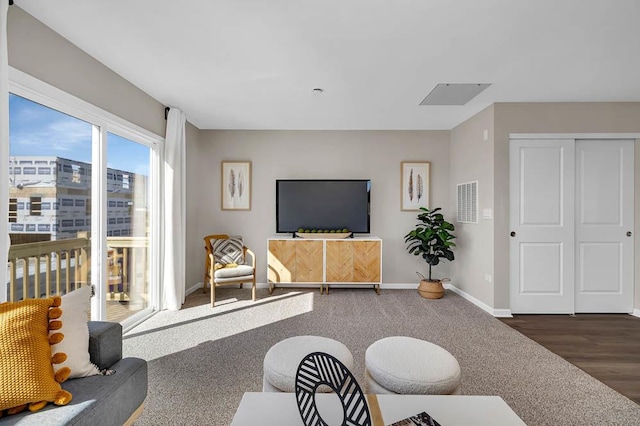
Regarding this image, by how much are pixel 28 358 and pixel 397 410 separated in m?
1.55

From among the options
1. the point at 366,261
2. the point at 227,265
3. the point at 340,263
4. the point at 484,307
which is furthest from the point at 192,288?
the point at 484,307

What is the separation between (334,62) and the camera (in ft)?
8.70

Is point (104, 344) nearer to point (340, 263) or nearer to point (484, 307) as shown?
point (340, 263)

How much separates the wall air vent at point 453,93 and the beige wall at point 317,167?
4.35 feet

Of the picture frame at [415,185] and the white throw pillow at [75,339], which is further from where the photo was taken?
the picture frame at [415,185]

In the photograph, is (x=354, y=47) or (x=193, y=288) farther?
(x=193, y=288)

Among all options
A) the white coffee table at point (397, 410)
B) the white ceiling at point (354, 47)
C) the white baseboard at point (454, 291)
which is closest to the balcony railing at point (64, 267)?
the white baseboard at point (454, 291)

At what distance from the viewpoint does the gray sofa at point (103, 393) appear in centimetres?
122

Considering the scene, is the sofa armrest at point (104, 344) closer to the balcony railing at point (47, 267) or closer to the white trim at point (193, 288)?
the balcony railing at point (47, 267)

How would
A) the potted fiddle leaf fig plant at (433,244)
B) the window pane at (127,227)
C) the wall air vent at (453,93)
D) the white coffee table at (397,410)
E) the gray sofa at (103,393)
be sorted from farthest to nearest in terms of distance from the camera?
the potted fiddle leaf fig plant at (433,244), the wall air vent at (453,93), the window pane at (127,227), the gray sofa at (103,393), the white coffee table at (397,410)

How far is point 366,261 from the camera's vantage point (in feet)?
14.9

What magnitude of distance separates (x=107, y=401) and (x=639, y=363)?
3.84 metres

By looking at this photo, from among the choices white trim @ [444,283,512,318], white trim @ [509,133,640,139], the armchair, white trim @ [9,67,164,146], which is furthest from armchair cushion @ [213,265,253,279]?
white trim @ [509,133,640,139]

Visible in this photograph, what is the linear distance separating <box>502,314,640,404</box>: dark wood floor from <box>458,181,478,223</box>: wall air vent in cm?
137
